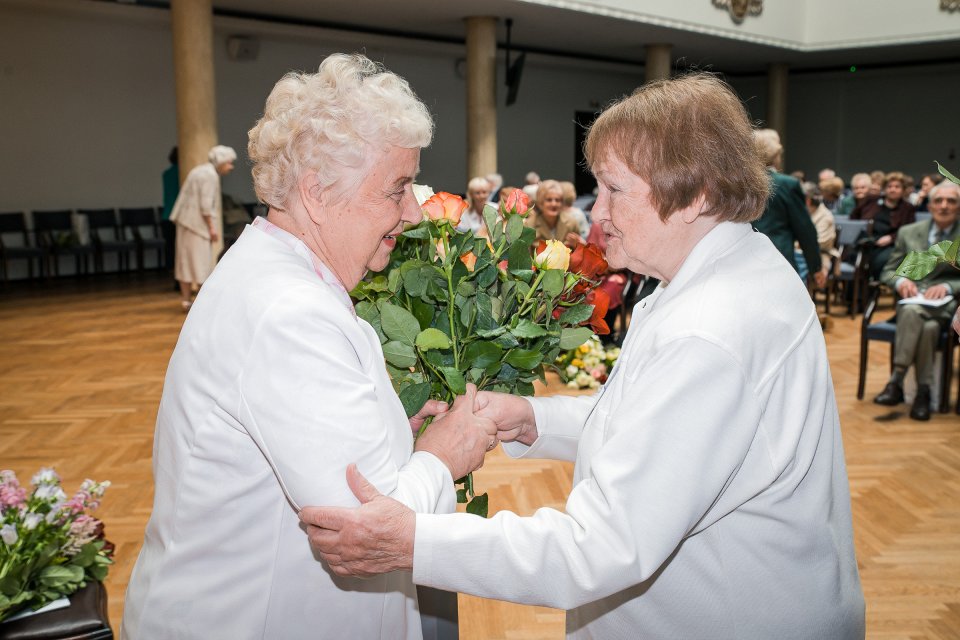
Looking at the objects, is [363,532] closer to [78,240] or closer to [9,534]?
[9,534]

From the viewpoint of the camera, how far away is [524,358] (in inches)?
65.3

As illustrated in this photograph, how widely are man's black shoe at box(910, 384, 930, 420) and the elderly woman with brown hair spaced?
15.2ft

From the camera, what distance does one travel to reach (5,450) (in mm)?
4816

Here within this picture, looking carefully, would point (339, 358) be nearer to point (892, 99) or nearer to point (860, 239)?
point (860, 239)

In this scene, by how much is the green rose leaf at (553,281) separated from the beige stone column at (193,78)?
8.63 meters

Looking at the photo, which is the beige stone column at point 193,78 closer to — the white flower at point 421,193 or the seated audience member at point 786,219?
the seated audience member at point 786,219

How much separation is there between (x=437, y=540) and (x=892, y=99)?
22.1 meters

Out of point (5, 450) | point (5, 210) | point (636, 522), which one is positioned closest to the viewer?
point (636, 522)

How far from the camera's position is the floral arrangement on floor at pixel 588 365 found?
20.8 feet

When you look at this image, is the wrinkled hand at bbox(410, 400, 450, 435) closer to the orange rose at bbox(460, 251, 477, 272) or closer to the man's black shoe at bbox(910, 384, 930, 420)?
the orange rose at bbox(460, 251, 477, 272)

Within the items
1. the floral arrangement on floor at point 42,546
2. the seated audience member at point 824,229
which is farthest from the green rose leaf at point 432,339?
the seated audience member at point 824,229

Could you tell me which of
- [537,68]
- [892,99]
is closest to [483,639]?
[537,68]

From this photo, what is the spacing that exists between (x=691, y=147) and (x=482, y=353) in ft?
1.75

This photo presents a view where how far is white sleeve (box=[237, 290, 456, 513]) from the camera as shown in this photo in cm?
124
